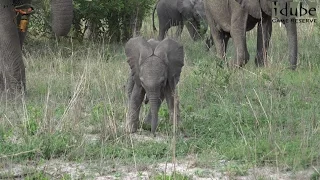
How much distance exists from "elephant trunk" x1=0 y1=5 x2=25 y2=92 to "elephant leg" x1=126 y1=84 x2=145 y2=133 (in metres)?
1.87

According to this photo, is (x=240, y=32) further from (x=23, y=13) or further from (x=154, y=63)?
(x=154, y=63)

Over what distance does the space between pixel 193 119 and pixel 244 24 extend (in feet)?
12.2

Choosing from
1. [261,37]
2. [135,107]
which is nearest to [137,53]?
[135,107]

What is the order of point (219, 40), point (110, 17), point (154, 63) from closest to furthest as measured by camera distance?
point (154, 63) → point (219, 40) → point (110, 17)

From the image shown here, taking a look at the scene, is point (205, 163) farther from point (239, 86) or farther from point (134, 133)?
point (239, 86)

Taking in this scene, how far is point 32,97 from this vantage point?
8930 millimetres

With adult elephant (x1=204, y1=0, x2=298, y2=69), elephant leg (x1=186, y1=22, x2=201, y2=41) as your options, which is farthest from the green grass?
elephant leg (x1=186, y1=22, x2=201, y2=41)

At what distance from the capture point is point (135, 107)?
7.18 meters

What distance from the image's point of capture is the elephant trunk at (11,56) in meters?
8.56

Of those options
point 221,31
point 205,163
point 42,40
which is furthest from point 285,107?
point 42,40

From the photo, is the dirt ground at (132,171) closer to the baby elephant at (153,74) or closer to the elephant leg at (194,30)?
the baby elephant at (153,74)

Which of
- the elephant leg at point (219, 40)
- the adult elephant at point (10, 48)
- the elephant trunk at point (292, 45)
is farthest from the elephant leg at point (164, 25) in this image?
the adult elephant at point (10, 48)

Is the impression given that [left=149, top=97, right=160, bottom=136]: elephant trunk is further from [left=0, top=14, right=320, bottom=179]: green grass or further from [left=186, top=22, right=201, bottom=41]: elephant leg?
[left=186, top=22, right=201, bottom=41]: elephant leg

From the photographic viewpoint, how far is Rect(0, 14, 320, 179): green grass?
6.25m
